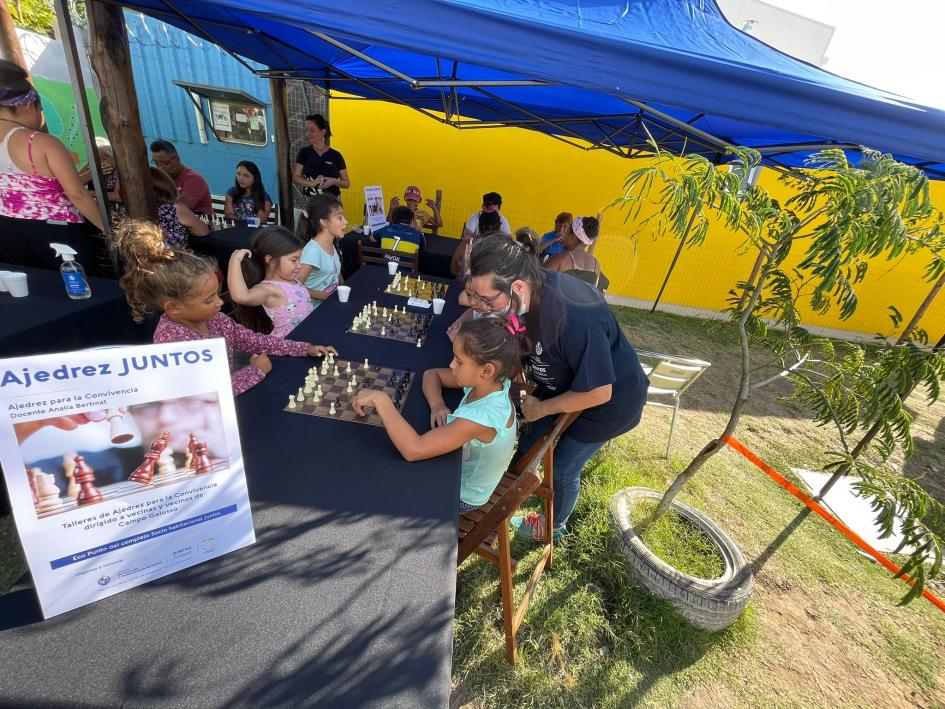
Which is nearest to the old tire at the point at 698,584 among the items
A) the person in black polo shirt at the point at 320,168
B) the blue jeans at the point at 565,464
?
the blue jeans at the point at 565,464

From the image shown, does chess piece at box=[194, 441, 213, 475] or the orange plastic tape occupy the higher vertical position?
chess piece at box=[194, 441, 213, 475]

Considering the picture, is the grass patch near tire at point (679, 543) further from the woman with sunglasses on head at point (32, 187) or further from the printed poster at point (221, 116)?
the printed poster at point (221, 116)

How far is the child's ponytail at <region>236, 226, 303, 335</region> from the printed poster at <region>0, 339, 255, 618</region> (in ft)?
6.16

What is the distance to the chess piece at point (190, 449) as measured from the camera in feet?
3.43

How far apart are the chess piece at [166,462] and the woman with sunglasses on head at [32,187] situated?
122 inches

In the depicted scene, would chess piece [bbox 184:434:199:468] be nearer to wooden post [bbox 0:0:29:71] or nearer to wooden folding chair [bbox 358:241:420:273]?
wooden folding chair [bbox 358:241:420:273]

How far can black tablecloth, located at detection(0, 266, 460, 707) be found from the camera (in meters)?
0.90

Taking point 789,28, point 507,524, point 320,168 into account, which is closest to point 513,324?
point 507,524

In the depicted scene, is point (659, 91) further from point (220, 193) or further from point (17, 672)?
point (220, 193)

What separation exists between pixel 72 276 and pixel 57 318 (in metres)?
0.36

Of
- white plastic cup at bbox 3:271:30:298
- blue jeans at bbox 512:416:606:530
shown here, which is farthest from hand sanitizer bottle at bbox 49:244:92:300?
blue jeans at bbox 512:416:606:530

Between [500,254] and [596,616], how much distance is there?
2.17 meters

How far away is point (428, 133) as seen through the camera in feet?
26.4

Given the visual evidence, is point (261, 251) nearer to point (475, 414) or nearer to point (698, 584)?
point (475, 414)
